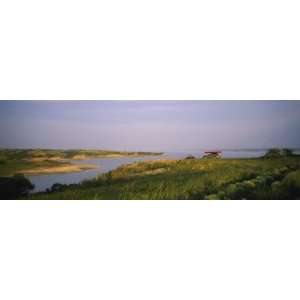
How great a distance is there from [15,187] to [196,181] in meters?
1.72

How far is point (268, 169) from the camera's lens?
3.85 meters

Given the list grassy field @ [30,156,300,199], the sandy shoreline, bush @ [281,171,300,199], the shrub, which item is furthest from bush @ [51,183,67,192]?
bush @ [281,171,300,199]

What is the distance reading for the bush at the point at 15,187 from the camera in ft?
12.4

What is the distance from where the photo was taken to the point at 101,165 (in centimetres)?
386

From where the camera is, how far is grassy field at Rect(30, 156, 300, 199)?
378 cm

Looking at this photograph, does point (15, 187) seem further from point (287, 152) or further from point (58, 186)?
point (287, 152)

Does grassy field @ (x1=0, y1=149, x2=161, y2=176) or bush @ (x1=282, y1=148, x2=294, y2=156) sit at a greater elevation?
bush @ (x1=282, y1=148, x2=294, y2=156)

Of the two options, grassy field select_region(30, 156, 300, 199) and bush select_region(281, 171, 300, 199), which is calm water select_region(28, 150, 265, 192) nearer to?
grassy field select_region(30, 156, 300, 199)

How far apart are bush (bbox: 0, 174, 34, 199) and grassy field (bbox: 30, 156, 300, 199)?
4.0 inches

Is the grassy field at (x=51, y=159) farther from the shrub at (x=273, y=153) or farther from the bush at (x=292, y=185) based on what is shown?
the bush at (x=292, y=185)

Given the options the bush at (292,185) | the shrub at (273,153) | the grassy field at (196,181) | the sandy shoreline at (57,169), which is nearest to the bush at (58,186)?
the grassy field at (196,181)

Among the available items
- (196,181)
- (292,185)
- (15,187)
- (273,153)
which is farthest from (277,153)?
(15,187)

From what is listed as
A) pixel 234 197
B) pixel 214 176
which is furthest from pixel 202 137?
pixel 234 197

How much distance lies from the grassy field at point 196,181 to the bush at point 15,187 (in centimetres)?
10
